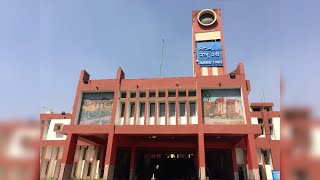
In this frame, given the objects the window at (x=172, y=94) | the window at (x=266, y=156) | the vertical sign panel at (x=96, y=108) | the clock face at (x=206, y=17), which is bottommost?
the window at (x=266, y=156)

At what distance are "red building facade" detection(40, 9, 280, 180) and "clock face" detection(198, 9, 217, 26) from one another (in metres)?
0.27

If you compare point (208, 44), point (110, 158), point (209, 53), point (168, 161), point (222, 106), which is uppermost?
point (208, 44)

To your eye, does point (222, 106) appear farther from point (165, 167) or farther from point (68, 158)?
point (165, 167)

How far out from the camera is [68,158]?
78.5 ft

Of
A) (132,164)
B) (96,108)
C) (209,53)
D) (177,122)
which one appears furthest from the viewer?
(209,53)

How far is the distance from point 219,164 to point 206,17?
22067 mm

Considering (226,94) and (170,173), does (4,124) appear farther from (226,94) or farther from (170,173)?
(170,173)

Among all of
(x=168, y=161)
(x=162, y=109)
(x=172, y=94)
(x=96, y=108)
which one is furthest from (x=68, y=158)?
(x=168, y=161)

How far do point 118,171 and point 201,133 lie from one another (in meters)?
14.3

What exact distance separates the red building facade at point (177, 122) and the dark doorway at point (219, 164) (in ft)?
0.41

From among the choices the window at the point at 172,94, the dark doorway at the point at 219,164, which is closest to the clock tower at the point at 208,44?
the window at the point at 172,94

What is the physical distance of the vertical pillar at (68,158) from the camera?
23.0 meters

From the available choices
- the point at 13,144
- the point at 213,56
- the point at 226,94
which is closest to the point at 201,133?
the point at 226,94

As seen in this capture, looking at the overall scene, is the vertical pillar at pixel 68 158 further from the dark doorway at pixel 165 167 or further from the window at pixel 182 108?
the window at pixel 182 108
